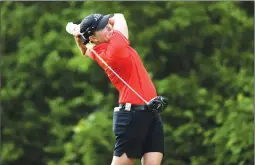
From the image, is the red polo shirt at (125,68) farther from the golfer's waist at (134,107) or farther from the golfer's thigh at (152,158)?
the golfer's thigh at (152,158)

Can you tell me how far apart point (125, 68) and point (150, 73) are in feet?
21.3

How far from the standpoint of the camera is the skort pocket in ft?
19.4

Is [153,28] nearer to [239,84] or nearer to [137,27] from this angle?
[137,27]

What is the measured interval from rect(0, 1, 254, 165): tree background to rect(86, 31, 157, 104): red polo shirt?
5466mm

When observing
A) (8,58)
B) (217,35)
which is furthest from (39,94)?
(217,35)

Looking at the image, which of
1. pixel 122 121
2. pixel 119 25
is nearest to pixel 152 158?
pixel 122 121

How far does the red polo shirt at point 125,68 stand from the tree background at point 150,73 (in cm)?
547

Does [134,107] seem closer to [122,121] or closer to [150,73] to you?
[122,121]

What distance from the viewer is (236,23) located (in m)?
13.1

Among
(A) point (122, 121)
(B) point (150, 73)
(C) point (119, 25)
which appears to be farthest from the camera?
(B) point (150, 73)

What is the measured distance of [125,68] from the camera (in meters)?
5.89

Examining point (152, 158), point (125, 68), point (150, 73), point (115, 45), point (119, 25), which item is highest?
point (119, 25)

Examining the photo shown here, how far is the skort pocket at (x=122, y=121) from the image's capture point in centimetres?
591

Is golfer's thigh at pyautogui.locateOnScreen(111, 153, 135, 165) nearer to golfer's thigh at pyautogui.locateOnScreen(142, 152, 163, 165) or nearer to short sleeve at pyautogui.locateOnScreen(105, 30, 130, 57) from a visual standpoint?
golfer's thigh at pyautogui.locateOnScreen(142, 152, 163, 165)
